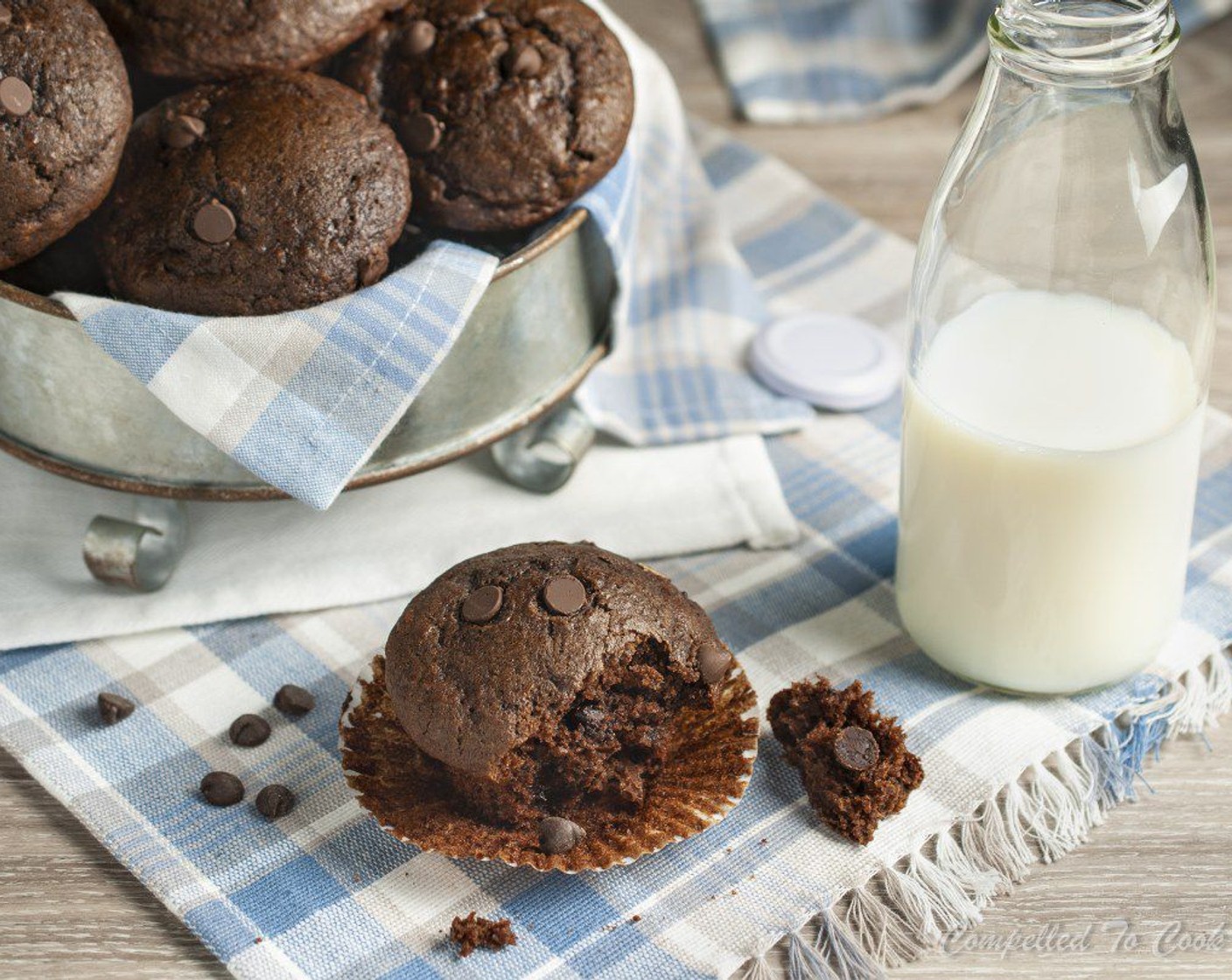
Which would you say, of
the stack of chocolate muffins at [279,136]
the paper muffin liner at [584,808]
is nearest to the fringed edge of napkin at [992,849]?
the paper muffin liner at [584,808]

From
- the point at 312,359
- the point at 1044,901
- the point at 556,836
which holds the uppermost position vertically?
the point at 312,359

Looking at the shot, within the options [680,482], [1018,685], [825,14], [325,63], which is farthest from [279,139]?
[825,14]

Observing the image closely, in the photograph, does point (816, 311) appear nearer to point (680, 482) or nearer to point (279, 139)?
point (680, 482)

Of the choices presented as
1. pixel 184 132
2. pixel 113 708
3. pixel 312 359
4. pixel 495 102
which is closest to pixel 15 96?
pixel 184 132

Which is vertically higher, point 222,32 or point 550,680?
point 222,32

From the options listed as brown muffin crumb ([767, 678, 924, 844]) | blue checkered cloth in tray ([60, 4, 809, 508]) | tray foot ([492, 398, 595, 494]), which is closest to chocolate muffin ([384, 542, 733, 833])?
brown muffin crumb ([767, 678, 924, 844])

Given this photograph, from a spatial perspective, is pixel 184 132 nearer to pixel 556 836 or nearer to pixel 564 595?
pixel 564 595
